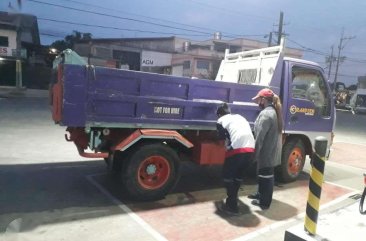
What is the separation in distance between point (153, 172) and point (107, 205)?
86 cm

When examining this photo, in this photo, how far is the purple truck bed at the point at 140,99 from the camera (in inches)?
190

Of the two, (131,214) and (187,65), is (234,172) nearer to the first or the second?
(131,214)

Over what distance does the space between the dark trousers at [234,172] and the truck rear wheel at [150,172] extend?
90cm

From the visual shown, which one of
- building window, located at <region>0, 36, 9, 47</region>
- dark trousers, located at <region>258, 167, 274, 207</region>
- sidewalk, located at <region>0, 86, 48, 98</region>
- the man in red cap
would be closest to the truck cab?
the man in red cap

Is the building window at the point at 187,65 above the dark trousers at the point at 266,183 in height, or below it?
above

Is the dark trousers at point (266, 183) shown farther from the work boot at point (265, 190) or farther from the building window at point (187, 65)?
the building window at point (187, 65)

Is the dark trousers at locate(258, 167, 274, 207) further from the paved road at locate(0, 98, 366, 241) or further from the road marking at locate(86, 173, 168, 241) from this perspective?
the road marking at locate(86, 173, 168, 241)

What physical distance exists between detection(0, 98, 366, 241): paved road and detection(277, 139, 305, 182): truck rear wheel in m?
0.23

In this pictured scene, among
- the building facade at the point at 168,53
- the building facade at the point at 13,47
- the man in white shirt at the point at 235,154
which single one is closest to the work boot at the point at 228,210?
the man in white shirt at the point at 235,154

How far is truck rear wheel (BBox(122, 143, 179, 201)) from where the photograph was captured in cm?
529

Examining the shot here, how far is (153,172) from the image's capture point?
5.51 meters

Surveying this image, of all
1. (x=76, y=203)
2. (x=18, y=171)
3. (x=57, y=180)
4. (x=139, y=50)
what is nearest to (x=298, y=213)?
(x=76, y=203)

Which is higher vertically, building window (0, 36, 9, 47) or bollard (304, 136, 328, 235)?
building window (0, 36, 9, 47)

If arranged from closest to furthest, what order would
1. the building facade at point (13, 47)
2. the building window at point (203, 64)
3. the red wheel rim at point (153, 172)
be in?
the red wheel rim at point (153, 172) < the building facade at point (13, 47) < the building window at point (203, 64)
